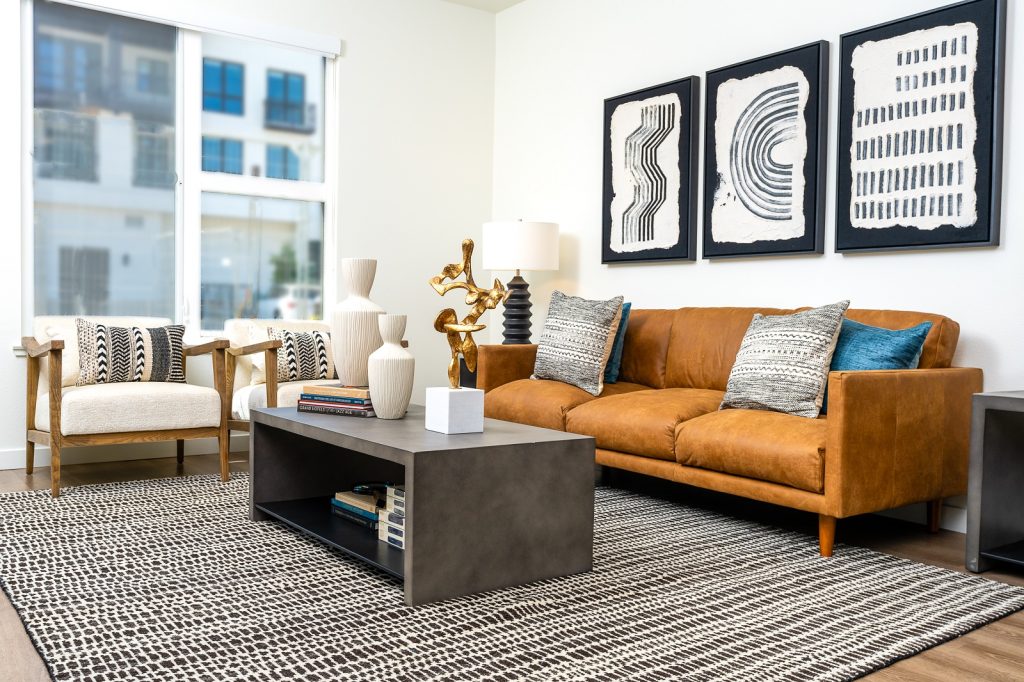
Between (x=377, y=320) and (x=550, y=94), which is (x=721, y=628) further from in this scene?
(x=550, y=94)

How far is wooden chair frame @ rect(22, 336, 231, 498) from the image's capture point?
145 inches

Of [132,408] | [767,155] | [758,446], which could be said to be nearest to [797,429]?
[758,446]

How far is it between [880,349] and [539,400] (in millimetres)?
1529

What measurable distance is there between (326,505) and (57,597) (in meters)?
1.04

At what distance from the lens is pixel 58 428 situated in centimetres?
370

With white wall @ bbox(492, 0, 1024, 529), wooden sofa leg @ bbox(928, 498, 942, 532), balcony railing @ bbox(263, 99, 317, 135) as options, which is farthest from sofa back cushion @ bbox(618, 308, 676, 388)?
balcony railing @ bbox(263, 99, 317, 135)

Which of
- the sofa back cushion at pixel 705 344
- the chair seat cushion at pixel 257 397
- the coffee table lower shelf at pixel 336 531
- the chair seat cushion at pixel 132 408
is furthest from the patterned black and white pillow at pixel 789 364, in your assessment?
the chair seat cushion at pixel 132 408

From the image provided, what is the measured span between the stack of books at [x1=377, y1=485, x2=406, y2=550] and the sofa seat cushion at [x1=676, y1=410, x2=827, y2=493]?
1.21 metres

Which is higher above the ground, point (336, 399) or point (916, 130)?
point (916, 130)

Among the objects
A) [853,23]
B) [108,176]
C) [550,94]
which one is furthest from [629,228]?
[108,176]

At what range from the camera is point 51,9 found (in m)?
4.59

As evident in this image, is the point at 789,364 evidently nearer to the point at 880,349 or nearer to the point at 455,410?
the point at 880,349

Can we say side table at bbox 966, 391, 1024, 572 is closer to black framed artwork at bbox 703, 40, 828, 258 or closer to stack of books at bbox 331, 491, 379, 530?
black framed artwork at bbox 703, 40, 828, 258

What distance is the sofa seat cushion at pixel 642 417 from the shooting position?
11.3ft
